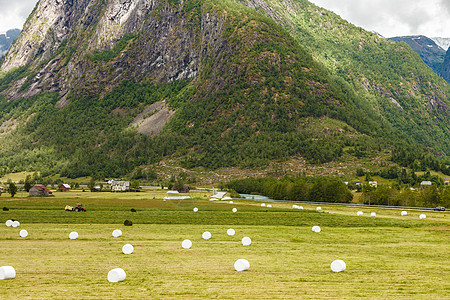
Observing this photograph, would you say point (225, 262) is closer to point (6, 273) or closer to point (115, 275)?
point (115, 275)

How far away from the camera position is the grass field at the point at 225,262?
3117cm

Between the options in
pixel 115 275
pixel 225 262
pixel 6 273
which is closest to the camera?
pixel 115 275

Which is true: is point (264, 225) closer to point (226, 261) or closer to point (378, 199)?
point (226, 261)

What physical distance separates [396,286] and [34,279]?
26.3 metres

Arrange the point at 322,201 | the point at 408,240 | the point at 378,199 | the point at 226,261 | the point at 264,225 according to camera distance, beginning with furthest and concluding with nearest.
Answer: the point at 322,201 < the point at 378,199 < the point at 264,225 < the point at 408,240 < the point at 226,261

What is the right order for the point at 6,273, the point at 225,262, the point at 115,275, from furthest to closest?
the point at 225,262
the point at 6,273
the point at 115,275

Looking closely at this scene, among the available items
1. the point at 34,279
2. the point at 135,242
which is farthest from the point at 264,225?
the point at 34,279

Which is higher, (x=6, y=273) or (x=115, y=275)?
(x=115, y=275)

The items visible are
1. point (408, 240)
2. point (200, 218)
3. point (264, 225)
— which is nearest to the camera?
point (408, 240)

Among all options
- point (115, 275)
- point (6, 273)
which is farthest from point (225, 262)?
point (6, 273)

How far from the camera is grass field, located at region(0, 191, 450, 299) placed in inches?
1227

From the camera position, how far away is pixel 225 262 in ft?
137

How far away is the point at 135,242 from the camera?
54875 millimetres

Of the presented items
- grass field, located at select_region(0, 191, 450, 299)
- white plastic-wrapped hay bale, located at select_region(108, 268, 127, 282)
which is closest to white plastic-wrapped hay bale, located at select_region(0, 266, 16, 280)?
grass field, located at select_region(0, 191, 450, 299)
